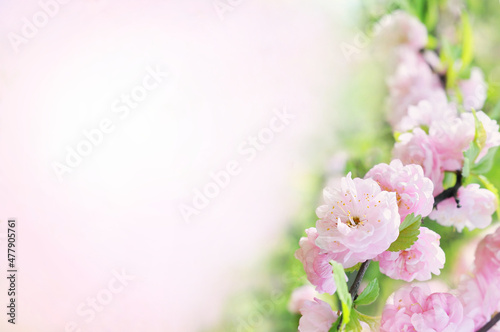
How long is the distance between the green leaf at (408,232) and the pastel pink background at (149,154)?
0.85ft

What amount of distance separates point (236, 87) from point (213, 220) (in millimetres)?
230

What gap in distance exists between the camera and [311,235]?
56cm

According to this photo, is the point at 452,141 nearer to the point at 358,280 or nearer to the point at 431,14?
the point at 358,280

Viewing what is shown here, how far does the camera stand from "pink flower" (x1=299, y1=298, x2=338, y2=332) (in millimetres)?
554

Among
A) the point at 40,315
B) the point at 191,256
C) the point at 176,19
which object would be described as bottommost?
the point at 191,256

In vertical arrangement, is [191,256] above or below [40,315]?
below

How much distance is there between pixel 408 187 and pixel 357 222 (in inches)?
3.0

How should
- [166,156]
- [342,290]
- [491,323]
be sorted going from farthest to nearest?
[166,156]
[491,323]
[342,290]

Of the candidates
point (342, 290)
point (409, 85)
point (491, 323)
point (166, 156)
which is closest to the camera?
point (342, 290)

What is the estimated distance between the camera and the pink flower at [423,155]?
0.64 meters

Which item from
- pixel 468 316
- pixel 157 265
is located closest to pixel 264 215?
pixel 157 265

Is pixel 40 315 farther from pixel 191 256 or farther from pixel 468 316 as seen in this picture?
pixel 468 316

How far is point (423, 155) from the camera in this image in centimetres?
64

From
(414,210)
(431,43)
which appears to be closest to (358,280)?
(414,210)
